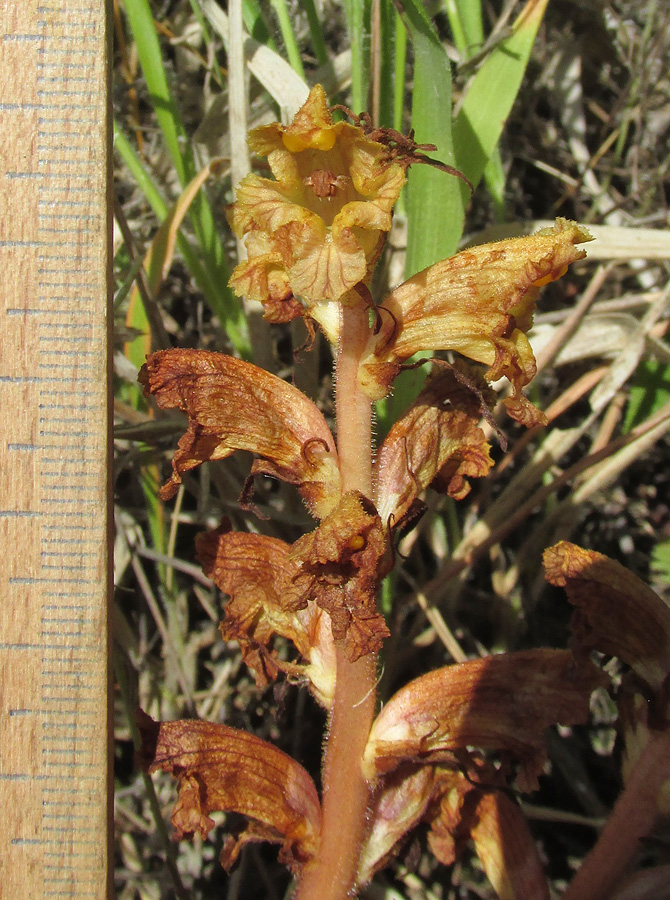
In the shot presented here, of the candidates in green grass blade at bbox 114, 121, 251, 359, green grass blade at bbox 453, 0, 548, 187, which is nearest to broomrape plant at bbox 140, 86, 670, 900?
green grass blade at bbox 453, 0, 548, 187

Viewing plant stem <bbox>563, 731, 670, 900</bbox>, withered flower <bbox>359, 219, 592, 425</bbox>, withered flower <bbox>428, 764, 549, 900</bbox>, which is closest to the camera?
withered flower <bbox>359, 219, 592, 425</bbox>

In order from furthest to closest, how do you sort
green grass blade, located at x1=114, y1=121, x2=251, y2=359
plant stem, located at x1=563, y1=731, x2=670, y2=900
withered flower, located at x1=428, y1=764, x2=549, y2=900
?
green grass blade, located at x1=114, y1=121, x2=251, y2=359 < withered flower, located at x1=428, y1=764, x2=549, y2=900 < plant stem, located at x1=563, y1=731, x2=670, y2=900

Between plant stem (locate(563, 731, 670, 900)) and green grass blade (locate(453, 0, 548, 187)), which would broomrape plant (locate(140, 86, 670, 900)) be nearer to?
plant stem (locate(563, 731, 670, 900))

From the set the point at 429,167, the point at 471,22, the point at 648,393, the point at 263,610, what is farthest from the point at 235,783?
the point at 471,22

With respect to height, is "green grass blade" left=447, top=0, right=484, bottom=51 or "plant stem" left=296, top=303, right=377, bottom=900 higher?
"green grass blade" left=447, top=0, right=484, bottom=51

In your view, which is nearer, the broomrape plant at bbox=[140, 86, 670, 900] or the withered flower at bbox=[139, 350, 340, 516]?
the broomrape plant at bbox=[140, 86, 670, 900]

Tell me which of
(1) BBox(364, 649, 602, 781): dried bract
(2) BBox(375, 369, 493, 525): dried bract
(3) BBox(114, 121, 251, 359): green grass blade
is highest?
(3) BBox(114, 121, 251, 359): green grass blade
